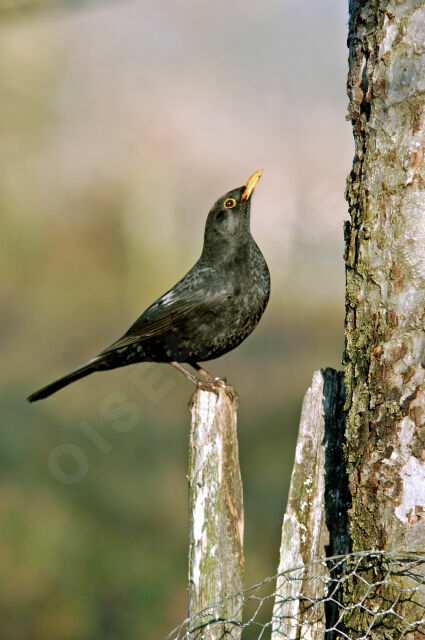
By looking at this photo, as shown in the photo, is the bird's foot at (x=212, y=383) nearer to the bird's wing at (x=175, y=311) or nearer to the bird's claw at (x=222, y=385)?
the bird's claw at (x=222, y=385)

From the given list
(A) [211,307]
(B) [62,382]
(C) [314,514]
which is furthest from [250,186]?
(C) [314,514]

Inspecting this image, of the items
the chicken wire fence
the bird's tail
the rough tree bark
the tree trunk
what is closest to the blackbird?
the bird's tail

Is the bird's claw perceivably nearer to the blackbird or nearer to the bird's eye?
the blackbird

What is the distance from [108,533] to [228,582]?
11.4ft

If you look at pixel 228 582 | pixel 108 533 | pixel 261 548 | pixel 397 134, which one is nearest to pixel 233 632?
pixel 228 582

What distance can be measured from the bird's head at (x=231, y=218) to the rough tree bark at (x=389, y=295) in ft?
4.56

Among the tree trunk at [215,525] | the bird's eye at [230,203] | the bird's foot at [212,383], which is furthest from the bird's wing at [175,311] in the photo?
the tree trunk at [215,525]

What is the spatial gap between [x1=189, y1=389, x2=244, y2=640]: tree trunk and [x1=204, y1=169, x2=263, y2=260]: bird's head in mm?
1267

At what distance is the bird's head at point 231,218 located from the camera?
3410mm

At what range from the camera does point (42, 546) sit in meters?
5.60

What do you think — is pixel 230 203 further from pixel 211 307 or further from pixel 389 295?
pixel 389 295

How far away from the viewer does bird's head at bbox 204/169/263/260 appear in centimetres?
341

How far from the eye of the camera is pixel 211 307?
3205 millimetres

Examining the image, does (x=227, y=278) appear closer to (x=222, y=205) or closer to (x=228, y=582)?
(x=222, y=205)
